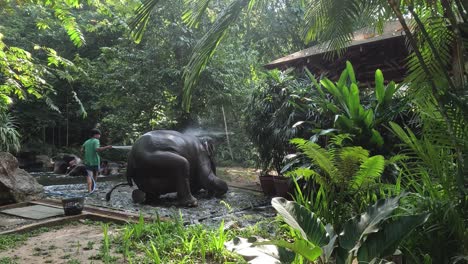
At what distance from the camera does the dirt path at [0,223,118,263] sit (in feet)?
13.6

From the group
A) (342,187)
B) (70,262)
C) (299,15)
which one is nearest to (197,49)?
(342,187)

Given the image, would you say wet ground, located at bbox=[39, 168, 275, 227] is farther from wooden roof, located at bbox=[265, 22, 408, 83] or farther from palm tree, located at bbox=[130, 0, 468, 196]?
wooden roof, located at bbox=[265, 22, 408, 83]

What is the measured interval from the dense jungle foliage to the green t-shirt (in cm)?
173

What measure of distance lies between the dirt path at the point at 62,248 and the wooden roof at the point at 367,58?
4.43m

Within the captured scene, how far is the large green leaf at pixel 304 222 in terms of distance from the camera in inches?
123

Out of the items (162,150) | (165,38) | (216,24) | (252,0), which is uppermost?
(165,38)

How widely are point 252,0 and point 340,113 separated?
7.72ft

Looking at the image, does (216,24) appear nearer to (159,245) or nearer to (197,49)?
(197,49)

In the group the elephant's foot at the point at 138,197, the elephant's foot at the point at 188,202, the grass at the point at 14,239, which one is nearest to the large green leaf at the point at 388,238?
the grass at the point at 14,239

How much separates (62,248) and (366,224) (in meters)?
3.42

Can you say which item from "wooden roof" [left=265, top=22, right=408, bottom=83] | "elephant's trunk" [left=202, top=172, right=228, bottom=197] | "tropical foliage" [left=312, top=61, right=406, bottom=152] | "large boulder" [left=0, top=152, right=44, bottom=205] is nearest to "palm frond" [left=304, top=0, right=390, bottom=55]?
"tropical foliage" [left=312, top=61, right=406, bottom=152]

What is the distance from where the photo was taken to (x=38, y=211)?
22.5 feet

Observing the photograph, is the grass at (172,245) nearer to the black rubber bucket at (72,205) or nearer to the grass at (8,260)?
the grass at (8,260)

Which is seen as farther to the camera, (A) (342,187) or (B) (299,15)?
(B) (299,15)
